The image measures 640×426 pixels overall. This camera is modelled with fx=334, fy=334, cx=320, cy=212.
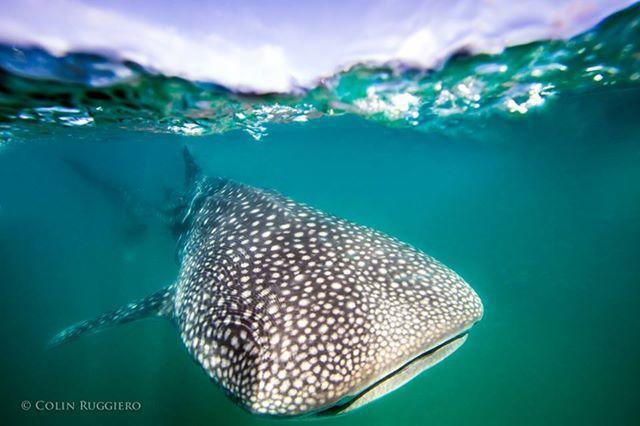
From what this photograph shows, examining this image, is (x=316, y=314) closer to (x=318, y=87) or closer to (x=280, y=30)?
(x=280, y=30)

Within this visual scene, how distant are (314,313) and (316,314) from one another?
0.07 ft

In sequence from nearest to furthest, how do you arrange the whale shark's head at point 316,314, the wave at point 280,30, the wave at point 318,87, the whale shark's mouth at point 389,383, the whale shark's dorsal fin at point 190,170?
the whale shark's head at point 316,314 < the whale shark's mouth at point 389,383 < the wave at point 280,30 < the wave at point 318,87 < the whale shark's dorsal fin at point 190,170

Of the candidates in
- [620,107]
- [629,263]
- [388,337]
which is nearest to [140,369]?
[388,337]

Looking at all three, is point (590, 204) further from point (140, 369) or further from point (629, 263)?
point (140, 369)

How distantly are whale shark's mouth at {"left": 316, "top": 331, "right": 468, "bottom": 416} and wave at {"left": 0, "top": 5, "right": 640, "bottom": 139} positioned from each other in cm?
747

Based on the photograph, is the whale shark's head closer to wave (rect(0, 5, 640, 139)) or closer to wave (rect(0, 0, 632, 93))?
wave (rect(0, 0, 632, 93))

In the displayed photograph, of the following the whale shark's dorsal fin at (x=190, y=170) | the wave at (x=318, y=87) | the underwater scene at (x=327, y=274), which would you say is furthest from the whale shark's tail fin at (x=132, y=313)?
the whale shark's dorsal fin at (x=190, y=170)

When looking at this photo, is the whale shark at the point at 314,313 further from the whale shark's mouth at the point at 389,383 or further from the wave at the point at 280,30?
the wave at the point at 280,30

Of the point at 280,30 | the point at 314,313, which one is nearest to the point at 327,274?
the point at 314,313

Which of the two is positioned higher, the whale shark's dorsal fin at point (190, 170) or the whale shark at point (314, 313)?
the whale shark at point (314, 313)

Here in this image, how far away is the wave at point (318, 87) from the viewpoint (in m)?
7.41

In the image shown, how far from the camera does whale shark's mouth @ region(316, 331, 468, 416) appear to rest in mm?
2637

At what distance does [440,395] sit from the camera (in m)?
16.8

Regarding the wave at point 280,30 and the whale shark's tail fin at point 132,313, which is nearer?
the whale shark's tail fin at point 132,313
